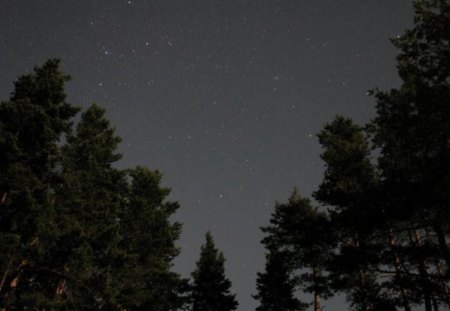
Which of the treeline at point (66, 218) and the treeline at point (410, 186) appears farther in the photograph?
the treeline at point (66, 218)

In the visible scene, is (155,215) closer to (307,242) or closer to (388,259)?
(307,242)

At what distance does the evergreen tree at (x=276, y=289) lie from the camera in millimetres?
29500

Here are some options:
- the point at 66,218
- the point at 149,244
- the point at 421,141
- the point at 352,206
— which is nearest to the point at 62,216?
the point at 66,218

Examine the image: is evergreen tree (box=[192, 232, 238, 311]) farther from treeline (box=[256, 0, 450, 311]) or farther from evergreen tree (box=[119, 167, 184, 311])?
treeline (box=[256, 0, 450, 311])

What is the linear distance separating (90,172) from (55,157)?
4.05 meters

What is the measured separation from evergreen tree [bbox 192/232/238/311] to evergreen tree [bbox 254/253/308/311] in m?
3.84

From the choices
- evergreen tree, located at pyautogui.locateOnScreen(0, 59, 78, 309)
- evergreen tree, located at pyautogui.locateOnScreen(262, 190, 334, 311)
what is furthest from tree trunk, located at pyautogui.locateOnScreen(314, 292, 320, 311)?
evergreen tree, located at pyautogui.locateOnScreen(0, 59, 78, 309)

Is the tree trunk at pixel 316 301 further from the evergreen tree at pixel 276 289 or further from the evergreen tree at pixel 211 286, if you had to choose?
the evergreen tree at pixel 211 286

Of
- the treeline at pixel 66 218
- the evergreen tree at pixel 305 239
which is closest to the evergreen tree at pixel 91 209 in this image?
the treeline at pixel 66 218

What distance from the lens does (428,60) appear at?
541 inches

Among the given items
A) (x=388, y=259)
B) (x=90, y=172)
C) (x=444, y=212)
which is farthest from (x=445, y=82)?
(x=90, y=172)

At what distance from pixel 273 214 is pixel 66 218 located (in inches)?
676

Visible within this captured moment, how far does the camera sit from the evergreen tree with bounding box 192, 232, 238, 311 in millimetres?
33281

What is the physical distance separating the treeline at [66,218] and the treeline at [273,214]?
7cm
